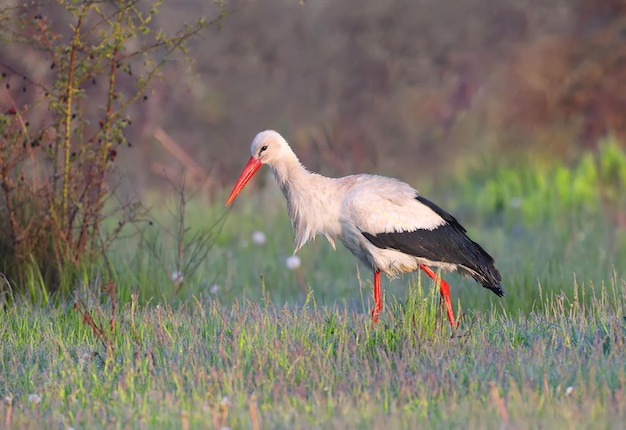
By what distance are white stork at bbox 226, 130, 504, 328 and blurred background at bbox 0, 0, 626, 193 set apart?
915cm

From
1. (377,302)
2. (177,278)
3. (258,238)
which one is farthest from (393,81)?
(377,302)

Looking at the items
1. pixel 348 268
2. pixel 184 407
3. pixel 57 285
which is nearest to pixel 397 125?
pixel 348 268

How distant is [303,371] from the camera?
481cm

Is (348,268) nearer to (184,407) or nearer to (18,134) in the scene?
(18,134)

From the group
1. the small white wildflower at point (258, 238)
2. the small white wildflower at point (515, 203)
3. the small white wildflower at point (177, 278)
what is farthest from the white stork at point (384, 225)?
the small white wildflower at point (515, 203)

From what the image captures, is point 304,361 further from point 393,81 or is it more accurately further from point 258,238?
point 393,81

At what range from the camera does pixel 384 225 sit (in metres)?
6.52

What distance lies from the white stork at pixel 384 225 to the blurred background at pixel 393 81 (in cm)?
915

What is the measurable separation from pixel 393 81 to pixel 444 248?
1260cm

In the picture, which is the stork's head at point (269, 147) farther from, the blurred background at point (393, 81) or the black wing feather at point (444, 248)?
the blurred background at point (393, 81)

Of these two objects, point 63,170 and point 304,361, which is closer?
point 304,361

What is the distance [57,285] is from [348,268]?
9.52 ft

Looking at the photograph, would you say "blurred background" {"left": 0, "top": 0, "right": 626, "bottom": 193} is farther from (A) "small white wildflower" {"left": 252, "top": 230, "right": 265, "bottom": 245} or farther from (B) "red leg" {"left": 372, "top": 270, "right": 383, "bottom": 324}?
(B) "red leg" {"left": 372, "top": 270, "right": 383, "bottom": 324}

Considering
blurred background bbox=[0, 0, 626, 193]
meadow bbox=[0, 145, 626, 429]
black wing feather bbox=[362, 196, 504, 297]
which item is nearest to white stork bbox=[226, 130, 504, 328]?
black wing feather bbox=[362, 196, 504, 297]
